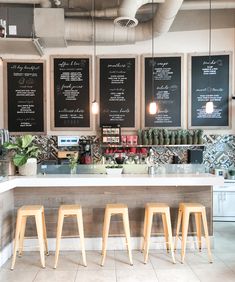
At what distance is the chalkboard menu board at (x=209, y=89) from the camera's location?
5.74 metres

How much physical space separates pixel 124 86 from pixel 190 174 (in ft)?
8.47

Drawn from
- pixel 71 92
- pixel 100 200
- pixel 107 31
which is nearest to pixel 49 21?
pixel 107 31

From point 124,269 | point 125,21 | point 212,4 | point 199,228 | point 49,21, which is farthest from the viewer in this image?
point 212,4

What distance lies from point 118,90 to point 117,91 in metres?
0.03

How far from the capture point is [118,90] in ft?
19.1

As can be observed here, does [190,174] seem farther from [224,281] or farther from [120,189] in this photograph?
[224,281]

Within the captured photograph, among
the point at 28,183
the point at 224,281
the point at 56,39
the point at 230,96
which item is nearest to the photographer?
the point at 224,281

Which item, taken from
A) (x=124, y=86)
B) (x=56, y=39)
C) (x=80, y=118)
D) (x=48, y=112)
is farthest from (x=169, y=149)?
(x=56, y=39)

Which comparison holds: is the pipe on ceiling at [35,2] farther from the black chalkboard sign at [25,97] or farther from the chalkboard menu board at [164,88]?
the chalkboard menu board at [164,88]

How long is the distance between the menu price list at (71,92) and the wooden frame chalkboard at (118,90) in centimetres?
30

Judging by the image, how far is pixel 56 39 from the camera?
5168 mm

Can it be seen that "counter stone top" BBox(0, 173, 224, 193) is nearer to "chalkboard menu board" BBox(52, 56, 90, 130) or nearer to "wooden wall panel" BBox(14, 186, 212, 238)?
"wooden wall panel" BBox(14, 186, 212, 238)

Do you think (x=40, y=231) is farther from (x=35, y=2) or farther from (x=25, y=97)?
(x=35, y=2)

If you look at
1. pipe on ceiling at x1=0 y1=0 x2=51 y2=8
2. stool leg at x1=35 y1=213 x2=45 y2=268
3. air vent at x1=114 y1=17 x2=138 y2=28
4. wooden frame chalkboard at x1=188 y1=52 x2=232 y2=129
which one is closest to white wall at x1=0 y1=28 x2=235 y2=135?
wooden frame chalkboard at x1=188 y1=52 x2=232 y2=129
